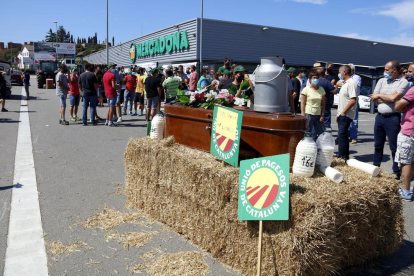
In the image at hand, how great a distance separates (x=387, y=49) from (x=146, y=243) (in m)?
37.0

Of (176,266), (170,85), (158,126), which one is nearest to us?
(176,266)

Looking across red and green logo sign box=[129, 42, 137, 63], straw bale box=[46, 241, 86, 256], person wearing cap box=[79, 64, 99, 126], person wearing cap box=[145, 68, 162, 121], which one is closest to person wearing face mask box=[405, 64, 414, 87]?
straw bale box=[46, 241, 86, 256]

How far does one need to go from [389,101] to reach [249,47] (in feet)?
71.9

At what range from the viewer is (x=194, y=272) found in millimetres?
3059

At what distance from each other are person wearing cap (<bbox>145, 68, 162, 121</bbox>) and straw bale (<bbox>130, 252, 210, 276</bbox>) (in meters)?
8.21

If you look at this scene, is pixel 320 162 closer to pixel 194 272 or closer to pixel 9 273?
pixel 194 272

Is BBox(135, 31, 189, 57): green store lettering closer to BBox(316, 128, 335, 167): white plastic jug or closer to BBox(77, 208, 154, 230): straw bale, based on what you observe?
BBox(77, 208, 154, 230): straw bale

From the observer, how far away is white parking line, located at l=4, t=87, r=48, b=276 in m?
3.17

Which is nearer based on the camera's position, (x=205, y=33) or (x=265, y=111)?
(x=265, y=111)

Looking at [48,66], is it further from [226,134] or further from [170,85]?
[226,134]

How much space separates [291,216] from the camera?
8.75 feet

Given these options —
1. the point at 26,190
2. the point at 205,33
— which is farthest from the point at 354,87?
the point at 205,33

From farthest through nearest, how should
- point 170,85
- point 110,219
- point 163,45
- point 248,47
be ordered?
point 163,45
point 248,47
point 170,85
point 110,219

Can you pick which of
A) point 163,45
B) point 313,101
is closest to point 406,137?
point 313,101
